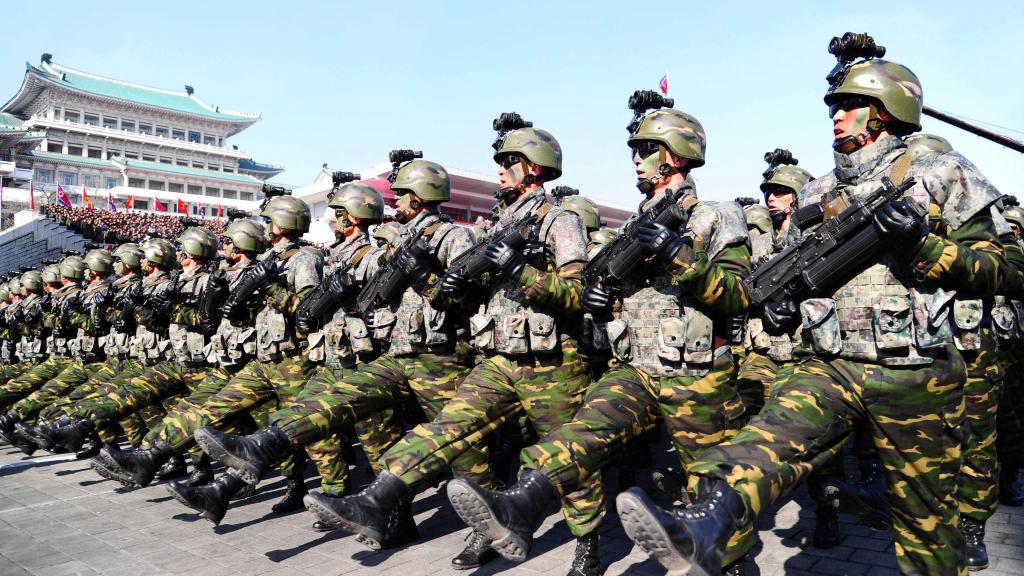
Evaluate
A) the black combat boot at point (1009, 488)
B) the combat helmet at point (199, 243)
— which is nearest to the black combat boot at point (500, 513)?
the black combat boot at point (1009, 488)

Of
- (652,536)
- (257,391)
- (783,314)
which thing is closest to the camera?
(652,536)

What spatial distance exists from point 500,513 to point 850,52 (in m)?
3.02

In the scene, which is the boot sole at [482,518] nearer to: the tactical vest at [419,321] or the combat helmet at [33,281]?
the tactical vest at [419,321]

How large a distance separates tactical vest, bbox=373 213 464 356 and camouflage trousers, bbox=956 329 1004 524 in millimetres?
3485

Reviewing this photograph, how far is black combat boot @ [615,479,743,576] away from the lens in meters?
2.39

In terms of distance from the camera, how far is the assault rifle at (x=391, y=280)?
217 inches

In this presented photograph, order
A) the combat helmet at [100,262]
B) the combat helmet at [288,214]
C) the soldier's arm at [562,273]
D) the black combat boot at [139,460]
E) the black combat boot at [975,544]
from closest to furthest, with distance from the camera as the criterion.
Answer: the black combat boot at [975,544], the soldier's arm at [562,273], the black combat boot at [139,460], the combat helmet at [288,214], the combat helmet at [100,262]

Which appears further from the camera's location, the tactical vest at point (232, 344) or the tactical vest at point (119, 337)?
the tactical vest at point (119, 337)

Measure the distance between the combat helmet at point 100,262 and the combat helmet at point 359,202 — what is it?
245 inches

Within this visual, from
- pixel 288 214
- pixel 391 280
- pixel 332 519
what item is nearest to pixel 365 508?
pixel 332 519

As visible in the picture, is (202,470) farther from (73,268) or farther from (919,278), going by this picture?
(73,268)

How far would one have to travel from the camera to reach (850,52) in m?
3.73

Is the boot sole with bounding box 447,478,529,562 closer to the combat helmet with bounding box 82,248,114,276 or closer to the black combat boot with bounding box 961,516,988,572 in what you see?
the black combat boot with bounding box 961,516,988,572

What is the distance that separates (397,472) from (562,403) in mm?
1180
